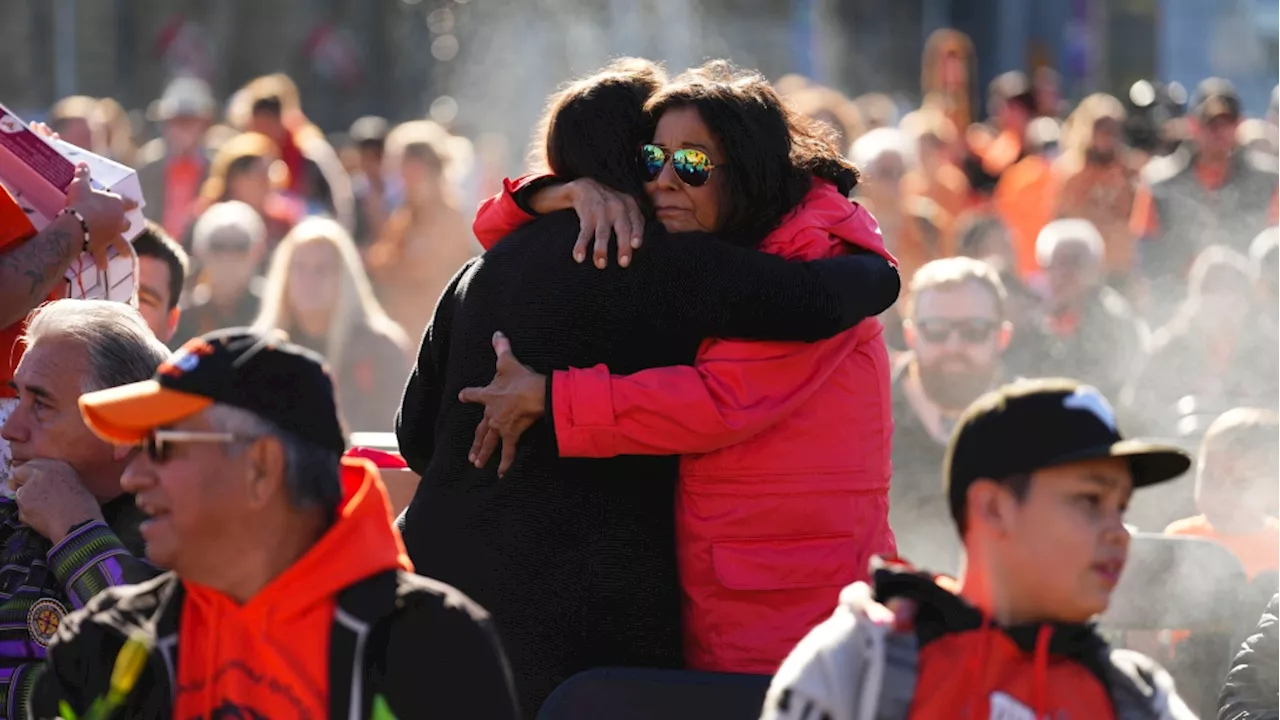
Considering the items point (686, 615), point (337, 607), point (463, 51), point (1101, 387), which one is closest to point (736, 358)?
point (686, 615)

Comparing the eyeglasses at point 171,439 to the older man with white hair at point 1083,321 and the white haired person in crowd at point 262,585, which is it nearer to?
the white haired person in crowd at point 262,585

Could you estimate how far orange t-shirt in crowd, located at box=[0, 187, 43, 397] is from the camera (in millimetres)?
4832

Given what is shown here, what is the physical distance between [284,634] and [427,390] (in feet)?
3.85

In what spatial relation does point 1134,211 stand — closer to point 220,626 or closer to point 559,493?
point 559,493

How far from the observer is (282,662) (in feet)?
10.6

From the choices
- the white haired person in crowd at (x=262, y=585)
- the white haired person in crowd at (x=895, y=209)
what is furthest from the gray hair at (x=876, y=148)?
the white haired person in crowd at (x=262, y=585)

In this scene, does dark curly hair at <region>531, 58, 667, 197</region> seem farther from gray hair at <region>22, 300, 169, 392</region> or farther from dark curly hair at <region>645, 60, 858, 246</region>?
gray hair at <region>22, 300, 169, 392</region>

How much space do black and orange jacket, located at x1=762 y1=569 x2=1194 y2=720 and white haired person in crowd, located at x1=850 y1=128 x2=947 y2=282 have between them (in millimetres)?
7057

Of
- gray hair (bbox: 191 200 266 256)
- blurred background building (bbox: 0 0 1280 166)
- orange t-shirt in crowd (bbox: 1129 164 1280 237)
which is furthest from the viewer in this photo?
blurred background building (bbox: 0 0 1280 166)

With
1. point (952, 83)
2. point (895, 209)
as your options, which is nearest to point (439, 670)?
point (895, 209)

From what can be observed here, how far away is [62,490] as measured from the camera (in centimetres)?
413

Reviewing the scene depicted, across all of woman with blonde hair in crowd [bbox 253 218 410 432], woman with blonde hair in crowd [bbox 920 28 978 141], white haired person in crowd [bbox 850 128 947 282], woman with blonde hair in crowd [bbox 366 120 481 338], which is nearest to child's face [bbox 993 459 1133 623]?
woman with blonde hair in crowd [bbox 253 218 410 432]

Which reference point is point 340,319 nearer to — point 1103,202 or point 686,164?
point 1103,202

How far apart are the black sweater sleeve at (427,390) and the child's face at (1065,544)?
146 cm
